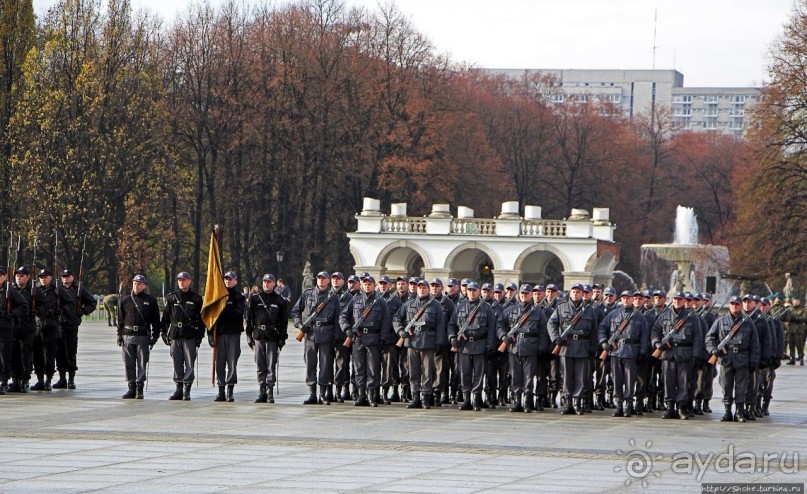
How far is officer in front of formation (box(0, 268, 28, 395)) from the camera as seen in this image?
21.8m

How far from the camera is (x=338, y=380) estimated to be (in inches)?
858

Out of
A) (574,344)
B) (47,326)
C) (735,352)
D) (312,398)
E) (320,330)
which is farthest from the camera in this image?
(47,326)

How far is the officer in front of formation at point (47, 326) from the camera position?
73.8 feet

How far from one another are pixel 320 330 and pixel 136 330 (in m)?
2.63

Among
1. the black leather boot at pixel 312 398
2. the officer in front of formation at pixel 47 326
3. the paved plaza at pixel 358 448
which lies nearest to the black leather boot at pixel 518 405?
the paved plaza at pixel 358 448

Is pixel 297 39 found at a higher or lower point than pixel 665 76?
lower

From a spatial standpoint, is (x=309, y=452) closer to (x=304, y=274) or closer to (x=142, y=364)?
(x=142, y=364)

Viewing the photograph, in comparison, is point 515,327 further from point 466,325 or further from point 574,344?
point 574,344

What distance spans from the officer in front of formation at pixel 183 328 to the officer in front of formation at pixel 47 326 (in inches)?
76.3

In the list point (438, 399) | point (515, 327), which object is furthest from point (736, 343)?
point (438, 399)

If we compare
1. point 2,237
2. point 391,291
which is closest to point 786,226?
point 2,237

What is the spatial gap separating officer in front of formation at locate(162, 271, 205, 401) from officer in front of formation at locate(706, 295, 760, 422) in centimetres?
719

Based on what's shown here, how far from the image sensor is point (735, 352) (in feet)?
66.2

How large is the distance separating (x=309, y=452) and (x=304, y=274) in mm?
44876
